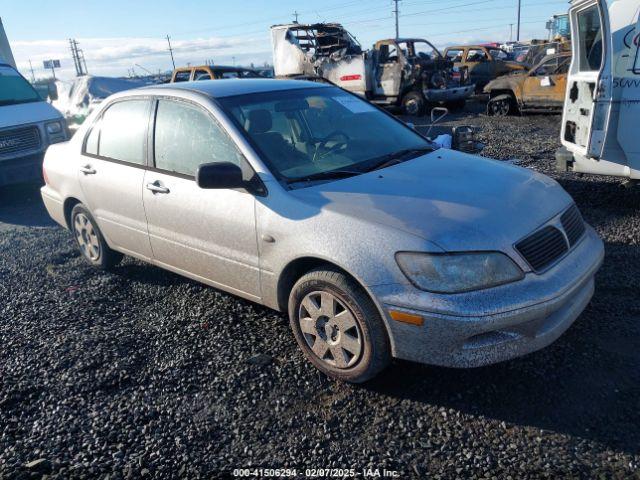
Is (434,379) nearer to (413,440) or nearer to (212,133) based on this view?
(413,440)

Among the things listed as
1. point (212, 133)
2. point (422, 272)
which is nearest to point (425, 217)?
point (422, 272)

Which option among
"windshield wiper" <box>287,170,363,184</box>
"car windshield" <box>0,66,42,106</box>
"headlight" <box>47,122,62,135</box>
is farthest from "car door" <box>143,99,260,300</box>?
"car windshield" <box>0,66,42,106</box>

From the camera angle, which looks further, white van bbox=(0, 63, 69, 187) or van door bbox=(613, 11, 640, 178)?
white van bbox=(0, 63, 69, 187)

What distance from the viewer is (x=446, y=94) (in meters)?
15.1

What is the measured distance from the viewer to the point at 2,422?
298 cm

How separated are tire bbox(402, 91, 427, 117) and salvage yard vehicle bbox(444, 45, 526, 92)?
2574mm

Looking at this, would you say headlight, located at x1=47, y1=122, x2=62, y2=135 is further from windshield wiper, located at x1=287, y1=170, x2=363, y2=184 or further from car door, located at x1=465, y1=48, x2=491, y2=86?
car door, located at x1=465, y1=48, x2=491, y2=86

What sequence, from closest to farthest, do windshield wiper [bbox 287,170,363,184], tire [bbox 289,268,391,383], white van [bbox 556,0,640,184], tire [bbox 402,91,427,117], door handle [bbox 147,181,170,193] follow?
tire [bbox 289,268,391,383] → windshield wiper [bbox 287,170,363,184] → door handle [bbox 147,181,170,193] → white van [bbox 556,0,640,184] → tire [bbox 402,91,427,117]

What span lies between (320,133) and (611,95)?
3.08m

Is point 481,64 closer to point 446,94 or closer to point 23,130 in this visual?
point 446,94

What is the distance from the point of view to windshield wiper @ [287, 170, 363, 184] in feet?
10.6

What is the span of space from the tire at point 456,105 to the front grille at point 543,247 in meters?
14.0

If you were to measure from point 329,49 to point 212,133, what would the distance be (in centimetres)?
1470

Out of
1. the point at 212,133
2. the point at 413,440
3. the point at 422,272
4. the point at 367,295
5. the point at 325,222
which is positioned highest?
the point at 212,133
